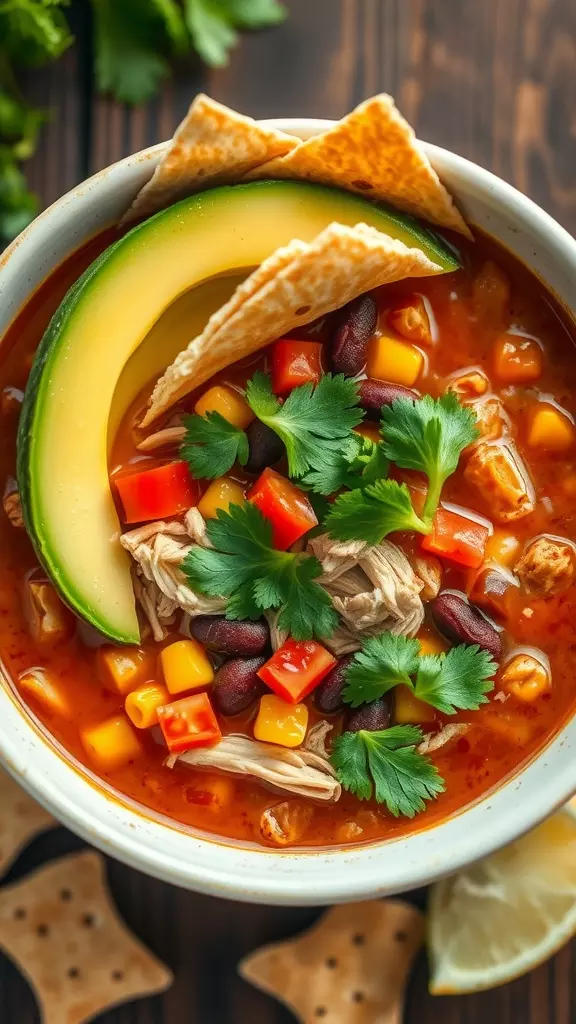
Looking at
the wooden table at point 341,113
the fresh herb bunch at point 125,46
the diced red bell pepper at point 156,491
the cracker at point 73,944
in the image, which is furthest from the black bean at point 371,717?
the fresh herb bunch at point 125,46

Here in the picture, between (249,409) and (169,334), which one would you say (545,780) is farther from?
(169,334)

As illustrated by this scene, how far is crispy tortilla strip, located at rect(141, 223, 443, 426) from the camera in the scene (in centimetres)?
228

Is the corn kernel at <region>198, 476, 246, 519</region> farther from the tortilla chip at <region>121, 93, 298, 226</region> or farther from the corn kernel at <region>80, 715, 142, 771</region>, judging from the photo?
the tortilla chip at <region>121, 93, 298, 226</region>

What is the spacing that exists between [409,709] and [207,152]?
136 cm

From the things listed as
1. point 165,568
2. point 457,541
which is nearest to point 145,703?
point 165,568

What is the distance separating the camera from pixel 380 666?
257 centimetres

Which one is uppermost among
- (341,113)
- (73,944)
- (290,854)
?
(341,113)

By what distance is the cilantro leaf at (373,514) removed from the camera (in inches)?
98.8

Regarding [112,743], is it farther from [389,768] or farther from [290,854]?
[389,768]

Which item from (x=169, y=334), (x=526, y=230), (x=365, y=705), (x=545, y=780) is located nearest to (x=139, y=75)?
(x=169, y=334)

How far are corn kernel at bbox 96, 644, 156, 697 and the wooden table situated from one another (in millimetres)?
787

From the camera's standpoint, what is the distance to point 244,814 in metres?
2.70

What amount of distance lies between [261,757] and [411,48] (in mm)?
2037

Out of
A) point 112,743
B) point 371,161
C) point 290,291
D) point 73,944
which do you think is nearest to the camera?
point 290,291
